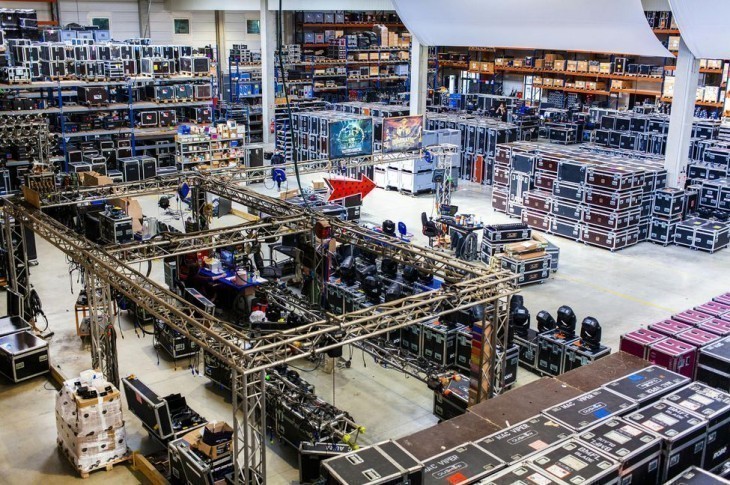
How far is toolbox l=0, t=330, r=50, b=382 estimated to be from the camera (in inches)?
577

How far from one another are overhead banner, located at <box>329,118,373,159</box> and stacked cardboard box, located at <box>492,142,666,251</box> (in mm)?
5075

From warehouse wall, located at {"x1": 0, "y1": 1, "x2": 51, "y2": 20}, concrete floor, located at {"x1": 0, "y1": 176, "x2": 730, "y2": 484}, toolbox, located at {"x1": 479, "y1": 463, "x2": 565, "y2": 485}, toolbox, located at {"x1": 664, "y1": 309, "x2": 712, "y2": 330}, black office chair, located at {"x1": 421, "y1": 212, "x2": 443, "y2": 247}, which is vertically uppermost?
warehouse wall, located at {"x1": 0, "y1": 1, "x2": 51, "y2": 20}

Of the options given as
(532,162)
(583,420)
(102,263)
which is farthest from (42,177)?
(532,162)

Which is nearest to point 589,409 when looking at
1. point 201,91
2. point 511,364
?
point 511,364

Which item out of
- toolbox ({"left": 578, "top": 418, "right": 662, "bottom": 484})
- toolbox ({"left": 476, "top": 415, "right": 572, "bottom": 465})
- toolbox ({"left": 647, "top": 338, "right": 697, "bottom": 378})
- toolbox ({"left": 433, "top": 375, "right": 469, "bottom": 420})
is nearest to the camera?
toolbox ({"left": 578, "top": 418, "right": 662, "bottom": 484})

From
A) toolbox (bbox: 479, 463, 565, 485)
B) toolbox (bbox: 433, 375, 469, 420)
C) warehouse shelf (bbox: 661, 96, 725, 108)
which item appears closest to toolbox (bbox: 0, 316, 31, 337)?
toolbox (bbox: 433, 375, 469, 420)

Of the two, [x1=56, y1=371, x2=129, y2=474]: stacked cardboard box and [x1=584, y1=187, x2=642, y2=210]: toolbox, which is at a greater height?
[x1=584, y1=187, x2=642, y2=210]: toolbox

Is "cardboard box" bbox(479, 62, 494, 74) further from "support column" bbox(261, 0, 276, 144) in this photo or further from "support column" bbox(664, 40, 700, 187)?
"support column" bbox(664, 40, 700, 187)

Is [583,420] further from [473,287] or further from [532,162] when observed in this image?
[532,162]

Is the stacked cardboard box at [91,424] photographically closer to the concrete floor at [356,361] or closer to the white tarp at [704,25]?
the concrete floor at [356,361]

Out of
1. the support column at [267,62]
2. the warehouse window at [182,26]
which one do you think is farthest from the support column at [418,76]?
the warehouse window at [182,26]

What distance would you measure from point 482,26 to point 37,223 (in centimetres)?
1818

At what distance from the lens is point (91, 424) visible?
468 inches

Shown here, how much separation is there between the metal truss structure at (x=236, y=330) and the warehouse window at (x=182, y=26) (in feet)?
91.6
